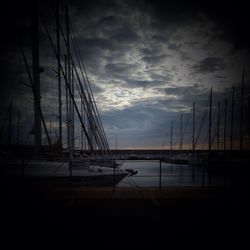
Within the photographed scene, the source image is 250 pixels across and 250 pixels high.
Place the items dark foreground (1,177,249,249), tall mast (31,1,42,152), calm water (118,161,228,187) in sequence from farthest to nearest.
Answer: calm water (118,161,228,187) → tall mast (31,1,42,152) → dark foreground (1,177,249,249)

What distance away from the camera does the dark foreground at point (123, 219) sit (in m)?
3.91

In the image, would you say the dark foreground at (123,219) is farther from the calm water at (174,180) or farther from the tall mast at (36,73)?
the tall mast at (36,73)

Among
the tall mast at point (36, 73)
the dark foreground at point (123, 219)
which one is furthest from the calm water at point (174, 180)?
the tall mast at point (36, 73)

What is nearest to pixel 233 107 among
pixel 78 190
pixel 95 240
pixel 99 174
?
pixel 99 174

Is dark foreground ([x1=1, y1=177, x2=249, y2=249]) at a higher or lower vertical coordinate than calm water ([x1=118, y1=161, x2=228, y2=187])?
higher

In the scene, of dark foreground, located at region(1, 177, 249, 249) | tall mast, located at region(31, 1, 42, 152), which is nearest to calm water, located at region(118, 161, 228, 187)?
dark foreground, located at region(1, 177, 249, 249)

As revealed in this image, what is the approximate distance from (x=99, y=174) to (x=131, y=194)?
13.7 feet

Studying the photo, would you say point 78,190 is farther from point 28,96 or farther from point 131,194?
point 28,96

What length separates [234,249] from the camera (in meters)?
3.59

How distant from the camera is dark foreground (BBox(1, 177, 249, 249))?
154 inches

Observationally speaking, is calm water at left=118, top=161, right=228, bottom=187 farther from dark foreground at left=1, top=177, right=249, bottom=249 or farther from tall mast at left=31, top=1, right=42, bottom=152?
tall mast at left=31, top=1, right=42, bottom=152

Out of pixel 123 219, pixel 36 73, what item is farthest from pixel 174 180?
pixel 123 219

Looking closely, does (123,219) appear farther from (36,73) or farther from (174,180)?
(174,180)

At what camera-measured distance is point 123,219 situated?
5.00 m
